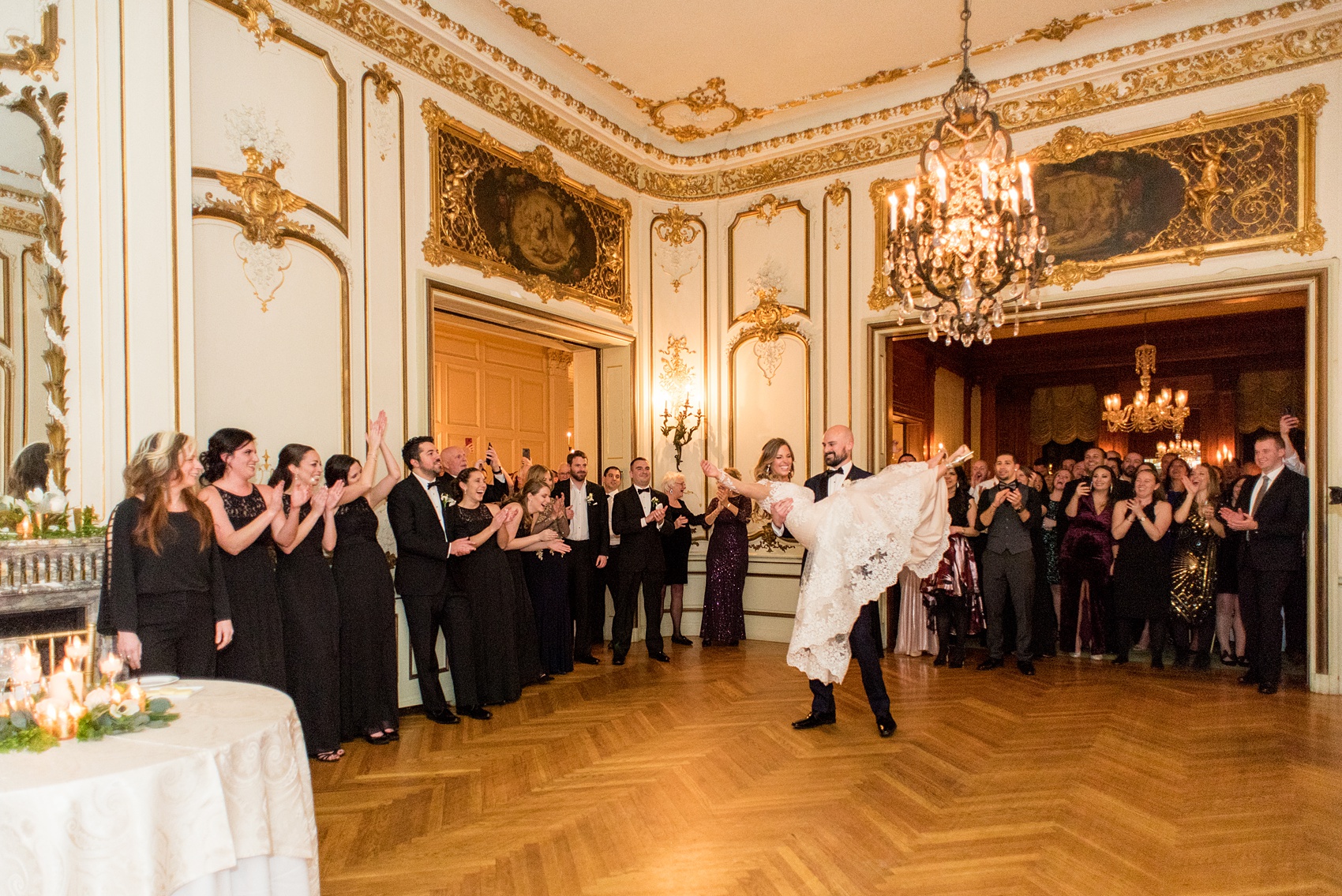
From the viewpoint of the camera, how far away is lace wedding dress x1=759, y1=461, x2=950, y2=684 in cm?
446

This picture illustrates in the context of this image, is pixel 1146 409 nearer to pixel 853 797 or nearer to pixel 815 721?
pixel 815 721

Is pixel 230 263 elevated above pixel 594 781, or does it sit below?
above

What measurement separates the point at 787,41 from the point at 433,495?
13.8 feet

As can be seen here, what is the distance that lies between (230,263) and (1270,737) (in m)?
6.10

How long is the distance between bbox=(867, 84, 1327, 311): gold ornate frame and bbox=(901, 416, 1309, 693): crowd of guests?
1241 mm

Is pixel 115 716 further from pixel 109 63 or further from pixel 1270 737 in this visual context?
pixel 1270 737

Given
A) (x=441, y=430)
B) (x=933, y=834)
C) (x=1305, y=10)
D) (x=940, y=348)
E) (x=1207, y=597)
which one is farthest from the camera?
(x=940, y=348)

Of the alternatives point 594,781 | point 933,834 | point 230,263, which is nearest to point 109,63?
point 230,263

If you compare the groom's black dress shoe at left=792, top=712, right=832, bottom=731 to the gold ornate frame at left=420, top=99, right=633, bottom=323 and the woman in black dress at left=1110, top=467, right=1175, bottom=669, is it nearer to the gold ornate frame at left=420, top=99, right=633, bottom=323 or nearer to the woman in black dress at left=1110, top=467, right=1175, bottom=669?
the woman in black dress at left=1110, top=467, right=1175, bottom=669

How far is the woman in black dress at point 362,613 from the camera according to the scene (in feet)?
15.2

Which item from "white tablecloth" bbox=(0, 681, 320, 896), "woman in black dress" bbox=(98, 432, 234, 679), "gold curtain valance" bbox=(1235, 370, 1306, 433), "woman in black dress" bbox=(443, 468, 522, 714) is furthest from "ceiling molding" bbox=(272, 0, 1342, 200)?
"gold curtain valance" bbox=(1235, 370, 1306, 433)

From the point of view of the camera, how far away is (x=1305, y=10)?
5684 millimetres

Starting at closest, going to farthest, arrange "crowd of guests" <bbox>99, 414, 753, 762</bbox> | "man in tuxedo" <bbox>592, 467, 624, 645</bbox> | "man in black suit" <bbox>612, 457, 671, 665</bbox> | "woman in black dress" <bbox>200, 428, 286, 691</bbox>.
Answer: "crowd of guests" <bbox>99, 414, 753, 762</bbox>
"woman in black dress" <bbox>200, 428, 286, 691</bbox>
"man in black suit" <bbox>612, 457, 671, 665</bbox>
"man in tuxedo" <bbox>592, 467, 624, 645</bbox>

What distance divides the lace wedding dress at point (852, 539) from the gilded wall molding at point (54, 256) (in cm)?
332
